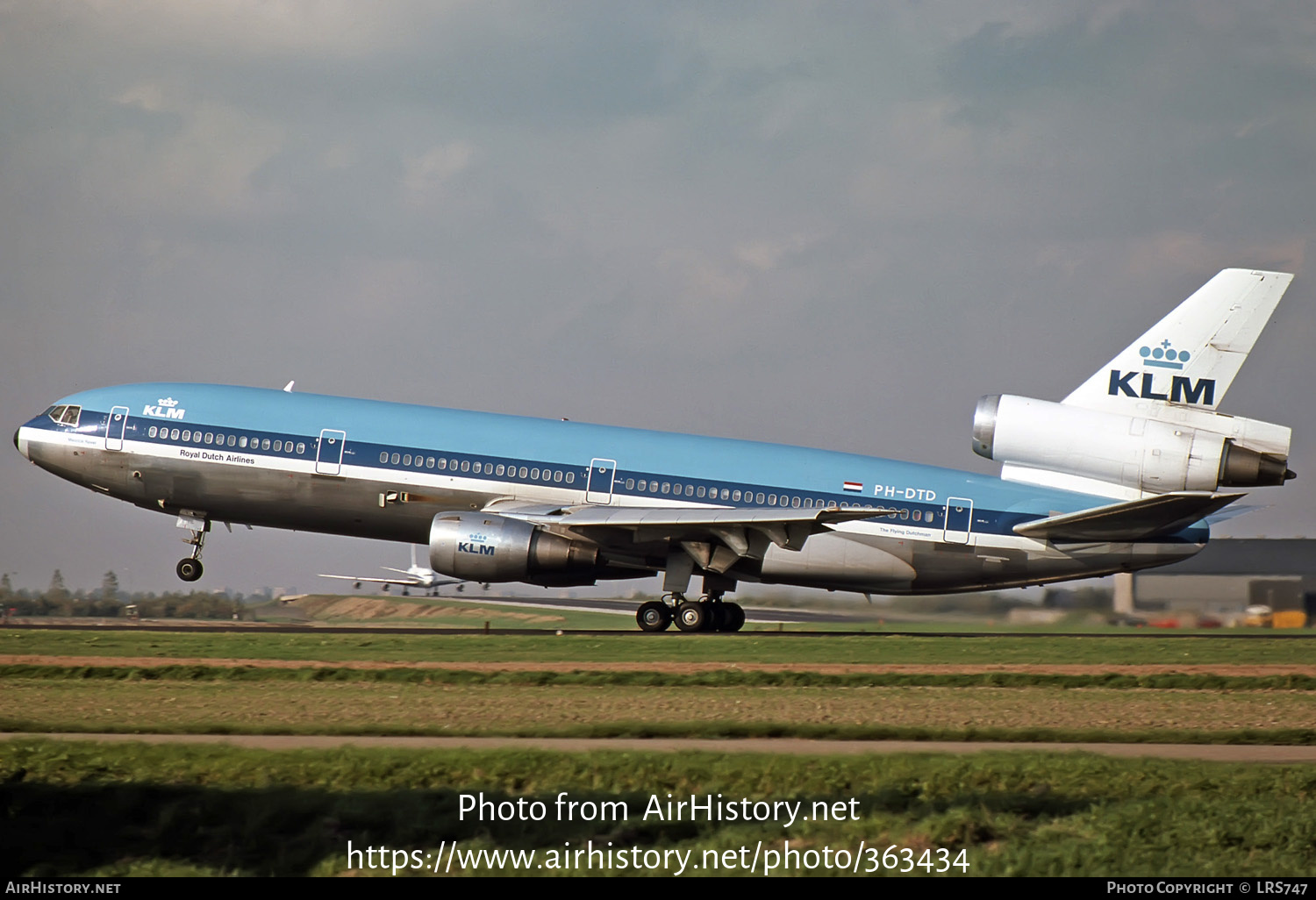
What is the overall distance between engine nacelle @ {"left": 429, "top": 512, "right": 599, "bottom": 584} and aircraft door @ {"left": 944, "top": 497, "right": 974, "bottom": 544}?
8.58 meters

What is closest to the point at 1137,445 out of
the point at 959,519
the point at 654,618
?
the point at 959,519

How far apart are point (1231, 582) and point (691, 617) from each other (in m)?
16.8

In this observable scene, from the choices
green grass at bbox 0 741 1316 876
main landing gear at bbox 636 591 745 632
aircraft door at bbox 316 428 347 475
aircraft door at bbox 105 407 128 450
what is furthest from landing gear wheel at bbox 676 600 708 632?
green grass at bbox 0 741 1316 876

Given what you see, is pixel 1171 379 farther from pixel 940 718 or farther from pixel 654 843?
pixel 654 843

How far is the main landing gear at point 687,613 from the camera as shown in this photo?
97.1ft

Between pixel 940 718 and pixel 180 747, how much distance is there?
28.2 feet

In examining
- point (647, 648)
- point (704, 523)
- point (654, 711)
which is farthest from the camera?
point (704, 523)

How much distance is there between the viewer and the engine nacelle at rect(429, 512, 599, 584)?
90.7 feet

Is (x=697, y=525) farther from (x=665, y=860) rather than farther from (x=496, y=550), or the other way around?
(x=665, y=860)

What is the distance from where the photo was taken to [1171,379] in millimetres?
29609

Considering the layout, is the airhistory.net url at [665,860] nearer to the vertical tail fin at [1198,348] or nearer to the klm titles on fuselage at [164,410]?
the vertical tail fin at [1198,348]

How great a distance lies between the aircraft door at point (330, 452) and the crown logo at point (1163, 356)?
18.4 m

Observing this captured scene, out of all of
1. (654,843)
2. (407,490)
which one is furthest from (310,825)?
(407,490)

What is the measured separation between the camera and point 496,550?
27.6 m
